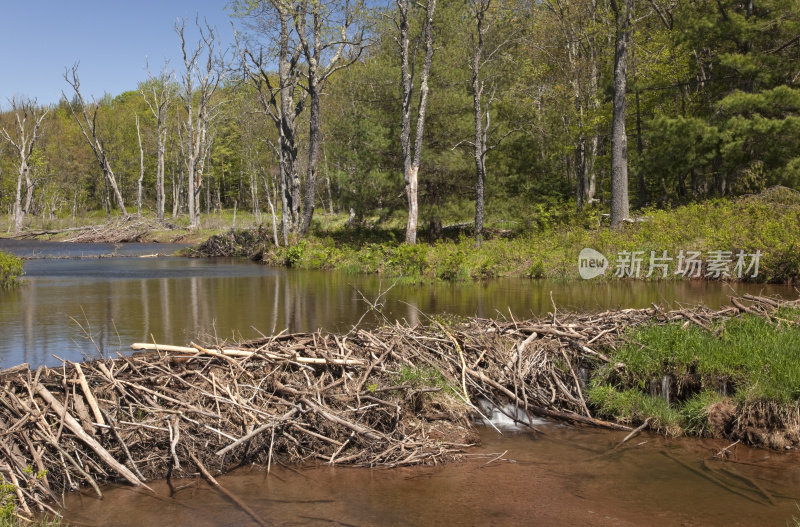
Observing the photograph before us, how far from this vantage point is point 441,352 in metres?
8.33

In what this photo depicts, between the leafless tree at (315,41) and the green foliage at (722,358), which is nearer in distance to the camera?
the green foliage at (722,358)

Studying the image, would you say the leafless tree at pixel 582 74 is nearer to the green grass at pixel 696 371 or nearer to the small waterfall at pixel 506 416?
the green grass at pixel 696 371

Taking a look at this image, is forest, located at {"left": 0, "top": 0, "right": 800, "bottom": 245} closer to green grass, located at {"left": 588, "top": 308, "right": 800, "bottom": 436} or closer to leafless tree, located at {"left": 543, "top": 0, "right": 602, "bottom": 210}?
leafless tree, located at {"left": 543, "top": 0, "right": 602, "bottom": 210}

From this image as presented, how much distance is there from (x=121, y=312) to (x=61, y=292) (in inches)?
213

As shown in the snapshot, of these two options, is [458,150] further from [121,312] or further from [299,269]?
[121,312]

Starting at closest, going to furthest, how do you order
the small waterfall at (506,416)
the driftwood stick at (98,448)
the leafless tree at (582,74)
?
the driftwood stick at (98,448) → the small waterfall at (506,416) → the leafless tree at (582,74)

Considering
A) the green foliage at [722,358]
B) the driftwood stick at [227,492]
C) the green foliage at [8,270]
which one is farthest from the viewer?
the green foliage at [8,270]

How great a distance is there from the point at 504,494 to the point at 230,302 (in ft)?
45.4

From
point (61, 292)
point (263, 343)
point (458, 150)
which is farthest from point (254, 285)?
point (263, 343)

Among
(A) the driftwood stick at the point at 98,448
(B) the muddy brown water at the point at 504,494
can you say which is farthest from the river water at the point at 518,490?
(A) the driftwood stick at the point at 98,448

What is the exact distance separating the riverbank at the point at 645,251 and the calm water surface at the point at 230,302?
114 centimetres
